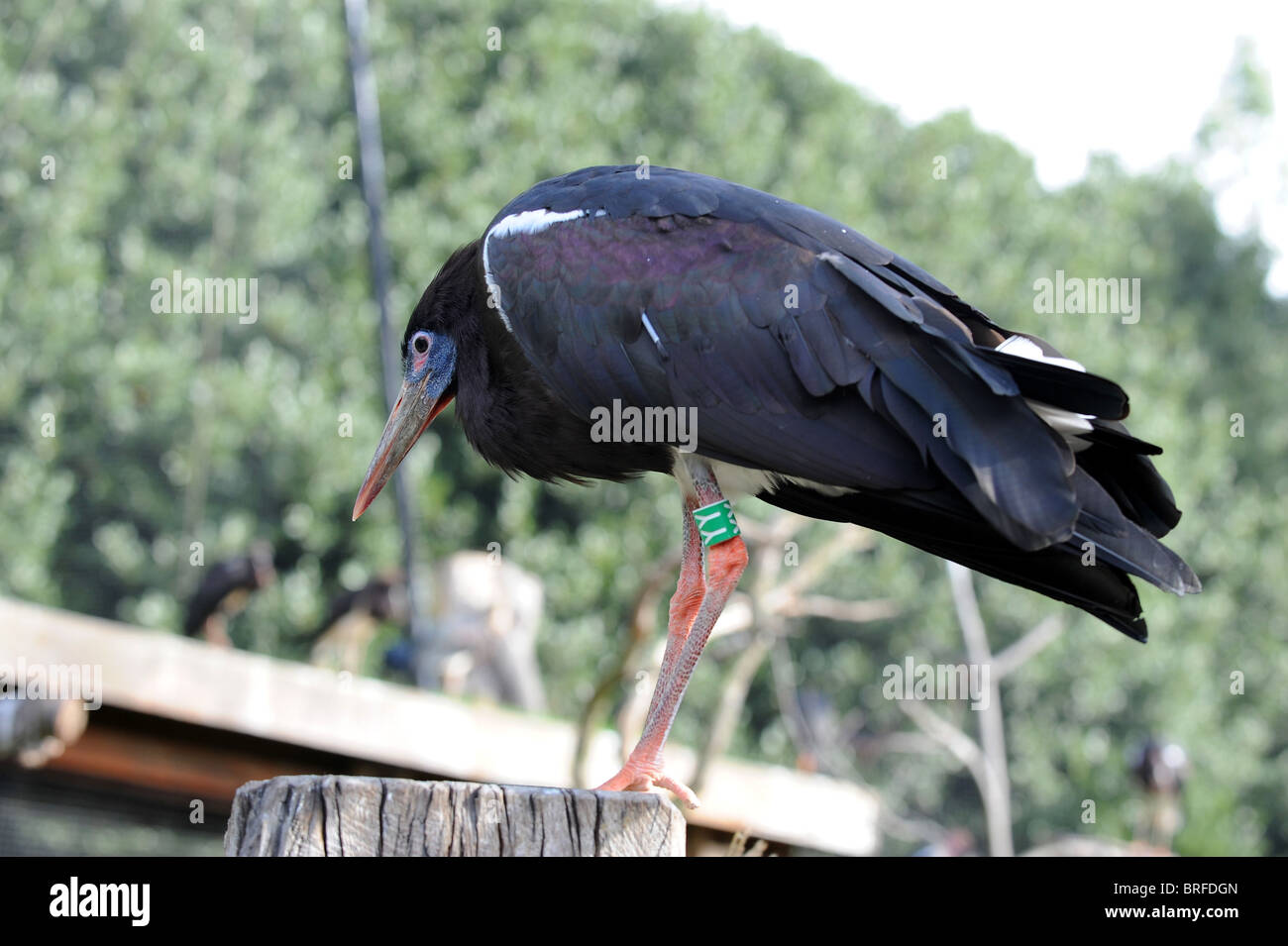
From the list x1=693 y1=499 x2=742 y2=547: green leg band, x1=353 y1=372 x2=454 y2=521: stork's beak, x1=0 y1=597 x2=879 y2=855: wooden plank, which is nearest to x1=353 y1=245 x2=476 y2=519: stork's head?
x1=353 y1=372 x2=454 y2=521: stork's beak

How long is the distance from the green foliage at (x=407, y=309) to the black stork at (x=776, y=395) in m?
11.3

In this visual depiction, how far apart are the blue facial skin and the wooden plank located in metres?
2.33

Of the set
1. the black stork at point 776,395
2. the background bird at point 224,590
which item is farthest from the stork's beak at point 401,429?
the background bird at point 224,590

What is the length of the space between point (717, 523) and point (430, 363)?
3.61ft

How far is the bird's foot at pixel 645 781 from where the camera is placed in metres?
3.35

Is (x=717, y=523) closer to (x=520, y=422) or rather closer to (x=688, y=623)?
(x=688, y=623)

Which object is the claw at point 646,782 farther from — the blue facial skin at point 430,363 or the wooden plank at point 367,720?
the wooden plank at point 367,720

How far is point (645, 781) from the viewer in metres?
3.36

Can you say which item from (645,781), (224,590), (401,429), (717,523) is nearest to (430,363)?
(401,429)

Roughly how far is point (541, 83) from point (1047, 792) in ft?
42.2

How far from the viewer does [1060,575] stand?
3.43 meters

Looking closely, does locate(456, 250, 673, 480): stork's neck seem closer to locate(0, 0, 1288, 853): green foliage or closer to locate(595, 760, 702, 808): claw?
locate(595, 760, 702, 808): claw
